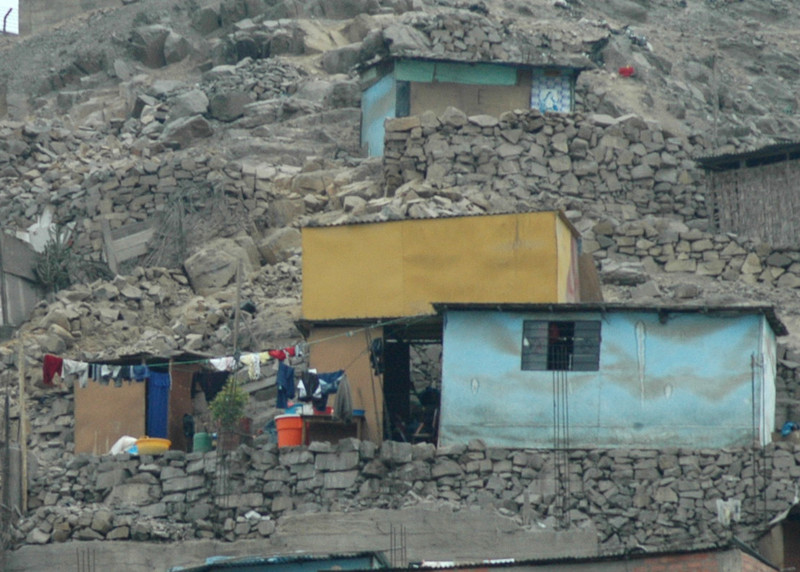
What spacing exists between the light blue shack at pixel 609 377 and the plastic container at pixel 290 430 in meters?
2.02

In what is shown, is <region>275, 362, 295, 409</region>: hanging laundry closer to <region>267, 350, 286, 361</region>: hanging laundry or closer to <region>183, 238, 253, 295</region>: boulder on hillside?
<region>267, 350, 286, 361</region>: hanging laundry

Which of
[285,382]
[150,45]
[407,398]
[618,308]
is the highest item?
[150,45]

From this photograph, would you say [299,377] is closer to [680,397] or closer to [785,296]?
[680,397]

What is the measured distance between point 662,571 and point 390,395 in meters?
7.88

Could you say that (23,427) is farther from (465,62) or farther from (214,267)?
(465,62)

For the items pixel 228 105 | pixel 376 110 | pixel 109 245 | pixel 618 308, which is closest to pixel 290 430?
pixel 618 308

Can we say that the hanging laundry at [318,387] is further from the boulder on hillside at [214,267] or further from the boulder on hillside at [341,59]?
the boulder on hillside at [341,59]

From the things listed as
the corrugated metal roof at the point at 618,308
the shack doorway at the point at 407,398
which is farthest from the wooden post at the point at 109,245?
the corrugated metal roof at the point at 618,308

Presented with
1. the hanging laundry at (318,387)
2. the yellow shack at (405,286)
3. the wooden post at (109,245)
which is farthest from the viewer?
the wooden post at (109,245)

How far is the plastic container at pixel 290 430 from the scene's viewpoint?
30203mm

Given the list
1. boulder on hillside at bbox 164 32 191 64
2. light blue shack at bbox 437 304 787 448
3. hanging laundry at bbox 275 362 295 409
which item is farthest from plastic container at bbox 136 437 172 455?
boulder on hillside at bbox 164 32 191 64

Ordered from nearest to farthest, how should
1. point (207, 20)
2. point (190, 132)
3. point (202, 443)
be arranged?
point (202, 443), point (190, 132), point (207, 20)

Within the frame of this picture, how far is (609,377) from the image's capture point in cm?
2942

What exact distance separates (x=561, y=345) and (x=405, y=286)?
112 inches
